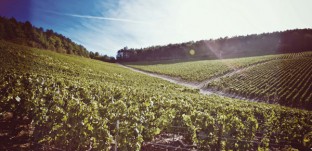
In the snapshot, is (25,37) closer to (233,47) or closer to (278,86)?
(278,86)

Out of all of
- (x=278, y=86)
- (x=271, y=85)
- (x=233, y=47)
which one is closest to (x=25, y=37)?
(x=271, y=85)

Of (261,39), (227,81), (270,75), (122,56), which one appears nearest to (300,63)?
(270,75)

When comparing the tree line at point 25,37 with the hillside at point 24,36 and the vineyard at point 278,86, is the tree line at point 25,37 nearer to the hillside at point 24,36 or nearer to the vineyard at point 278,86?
the hillside at point 24,36

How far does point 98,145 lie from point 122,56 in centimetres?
13112

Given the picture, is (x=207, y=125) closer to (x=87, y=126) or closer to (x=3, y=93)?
(x=87, y=126)

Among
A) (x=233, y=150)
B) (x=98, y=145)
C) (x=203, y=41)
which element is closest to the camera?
(x=98, y=145)

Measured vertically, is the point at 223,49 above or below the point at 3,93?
above

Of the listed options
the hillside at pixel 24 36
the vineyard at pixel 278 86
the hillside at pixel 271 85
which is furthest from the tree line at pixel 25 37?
the vineyard at pixel 278 86

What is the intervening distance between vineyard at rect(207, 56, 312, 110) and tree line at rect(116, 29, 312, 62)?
41749mm

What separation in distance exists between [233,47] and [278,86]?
69.7 meters

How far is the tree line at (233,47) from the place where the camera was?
275 ft

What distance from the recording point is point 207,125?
29.3 feet

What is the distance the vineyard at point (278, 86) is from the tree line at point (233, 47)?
41749 millimetres

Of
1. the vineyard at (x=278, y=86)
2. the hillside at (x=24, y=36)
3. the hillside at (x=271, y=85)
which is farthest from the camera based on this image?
the hillside at (x=24, y=36)
